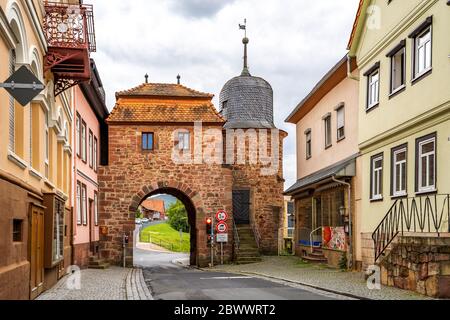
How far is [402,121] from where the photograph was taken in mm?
17641

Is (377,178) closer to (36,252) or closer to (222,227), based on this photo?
(36,252)

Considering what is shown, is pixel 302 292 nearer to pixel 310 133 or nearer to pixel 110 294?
pixel 110 294

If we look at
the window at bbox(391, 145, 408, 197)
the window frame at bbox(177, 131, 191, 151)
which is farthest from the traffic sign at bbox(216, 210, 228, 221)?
the window at bbox(391, 145, 408, 197)

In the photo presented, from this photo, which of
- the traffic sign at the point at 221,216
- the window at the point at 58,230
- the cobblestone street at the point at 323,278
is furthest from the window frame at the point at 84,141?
the window at the point at 58,230

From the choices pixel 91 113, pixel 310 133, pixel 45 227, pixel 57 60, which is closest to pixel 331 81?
pixel 310 133

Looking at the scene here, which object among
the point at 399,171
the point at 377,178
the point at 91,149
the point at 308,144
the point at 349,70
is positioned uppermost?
the point at 349,70

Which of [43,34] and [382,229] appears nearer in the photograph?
[43,34]

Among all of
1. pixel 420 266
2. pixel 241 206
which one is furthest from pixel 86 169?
pixel 420 266

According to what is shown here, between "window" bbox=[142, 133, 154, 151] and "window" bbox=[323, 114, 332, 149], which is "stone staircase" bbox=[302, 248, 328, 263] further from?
A: "window" bbox=[142, 133, 154, 151]

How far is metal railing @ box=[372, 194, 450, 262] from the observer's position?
14.9 metres

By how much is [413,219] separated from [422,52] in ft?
13.4

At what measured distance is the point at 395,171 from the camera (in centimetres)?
1836

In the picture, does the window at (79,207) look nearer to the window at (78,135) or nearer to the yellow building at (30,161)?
the window at (78,135)

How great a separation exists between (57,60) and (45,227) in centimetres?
408
